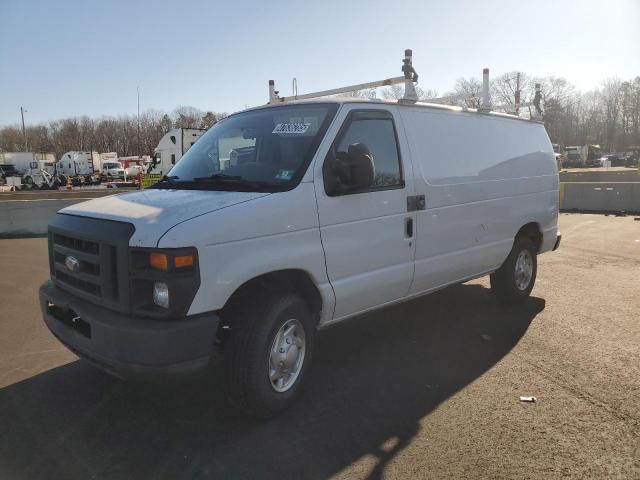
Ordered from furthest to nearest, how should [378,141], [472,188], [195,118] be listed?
[195,118] < [472,188] < [378,141]

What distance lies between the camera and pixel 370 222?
4051 millimetres

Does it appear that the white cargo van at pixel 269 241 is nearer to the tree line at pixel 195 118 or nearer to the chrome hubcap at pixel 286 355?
the chrome hubcap at pixel 286 355

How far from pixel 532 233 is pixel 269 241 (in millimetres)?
4306

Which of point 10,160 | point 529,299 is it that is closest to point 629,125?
point 10,160

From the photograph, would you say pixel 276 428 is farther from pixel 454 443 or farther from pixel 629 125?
pixel 629 125

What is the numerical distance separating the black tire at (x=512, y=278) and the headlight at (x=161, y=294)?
433 cm

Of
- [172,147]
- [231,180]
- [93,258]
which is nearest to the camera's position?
[93,258]

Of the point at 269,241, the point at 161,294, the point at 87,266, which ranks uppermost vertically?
the point at 269,241

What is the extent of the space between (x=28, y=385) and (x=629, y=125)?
5028 inches

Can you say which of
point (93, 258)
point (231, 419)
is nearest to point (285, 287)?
point (231, 419)

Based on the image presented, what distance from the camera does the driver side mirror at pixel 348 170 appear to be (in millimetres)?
3648

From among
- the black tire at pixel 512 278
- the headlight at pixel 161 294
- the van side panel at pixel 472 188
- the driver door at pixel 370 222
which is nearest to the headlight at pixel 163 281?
the headlight at pixel 161 294

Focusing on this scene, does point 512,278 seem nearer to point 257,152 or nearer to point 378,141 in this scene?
point 378,141

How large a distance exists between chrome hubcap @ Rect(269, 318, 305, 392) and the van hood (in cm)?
97
